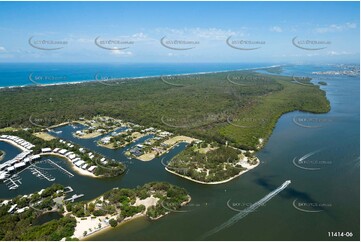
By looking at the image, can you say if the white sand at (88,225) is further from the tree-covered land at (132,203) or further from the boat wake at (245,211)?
the boat wake at (245,211)

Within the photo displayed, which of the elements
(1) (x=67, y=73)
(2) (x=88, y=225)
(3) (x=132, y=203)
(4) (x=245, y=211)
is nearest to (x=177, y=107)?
(3) (x=132, y=203)

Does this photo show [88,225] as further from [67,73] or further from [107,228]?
[67,73]

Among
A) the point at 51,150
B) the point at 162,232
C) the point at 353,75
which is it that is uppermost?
the point at 353,75

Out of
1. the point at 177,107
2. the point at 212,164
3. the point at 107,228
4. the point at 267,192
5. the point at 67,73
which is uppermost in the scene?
the point at 67,73

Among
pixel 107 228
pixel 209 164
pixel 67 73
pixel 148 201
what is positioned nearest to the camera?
pixel 107 228

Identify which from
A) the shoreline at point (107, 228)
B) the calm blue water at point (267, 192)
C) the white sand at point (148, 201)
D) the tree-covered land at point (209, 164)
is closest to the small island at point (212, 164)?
the tree-covered land at point (209, 164)

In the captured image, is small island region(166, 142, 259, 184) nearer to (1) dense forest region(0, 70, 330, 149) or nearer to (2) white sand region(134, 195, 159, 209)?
(1) dense forest region(0, 70, 330, 149)

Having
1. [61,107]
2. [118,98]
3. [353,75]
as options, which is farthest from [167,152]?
[353,75]

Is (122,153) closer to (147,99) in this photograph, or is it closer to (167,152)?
(167,152)
